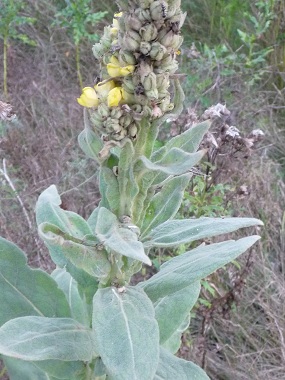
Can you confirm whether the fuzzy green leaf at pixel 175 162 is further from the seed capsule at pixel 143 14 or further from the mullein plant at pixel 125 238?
the seed capsule at pixel 143 14

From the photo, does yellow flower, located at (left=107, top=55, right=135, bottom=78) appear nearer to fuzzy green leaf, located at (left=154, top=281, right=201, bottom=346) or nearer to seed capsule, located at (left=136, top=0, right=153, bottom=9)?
seed capsule, located at (left=136, top=0, right=153, bottom=9)

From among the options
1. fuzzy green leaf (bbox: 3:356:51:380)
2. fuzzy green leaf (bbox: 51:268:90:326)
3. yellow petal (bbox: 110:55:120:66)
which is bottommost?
fuzzy green leaf (bbox: 3:356:51:380)

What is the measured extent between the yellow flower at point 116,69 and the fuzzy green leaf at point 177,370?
0.84 m

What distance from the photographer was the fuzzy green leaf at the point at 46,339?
53.2 inches

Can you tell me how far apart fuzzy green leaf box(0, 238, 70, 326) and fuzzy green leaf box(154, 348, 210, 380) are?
0.34m

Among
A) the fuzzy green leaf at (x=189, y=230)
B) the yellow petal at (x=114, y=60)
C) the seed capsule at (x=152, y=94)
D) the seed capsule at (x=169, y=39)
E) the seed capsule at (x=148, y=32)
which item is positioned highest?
the seed capsule at (x=148, y=32)

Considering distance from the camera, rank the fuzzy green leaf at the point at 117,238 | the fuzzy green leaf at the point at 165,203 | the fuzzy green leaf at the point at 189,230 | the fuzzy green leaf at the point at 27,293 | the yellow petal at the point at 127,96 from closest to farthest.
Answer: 1. the fuzzy green leaf at the point at 117,238
2. the yellow petal at the point at 127,96
3. the fuzzy green leaf at the point at 189,230
4. the fuzzy green leaf at the point at 165,203
5. the fuzzy green leaf at the point at 27,293

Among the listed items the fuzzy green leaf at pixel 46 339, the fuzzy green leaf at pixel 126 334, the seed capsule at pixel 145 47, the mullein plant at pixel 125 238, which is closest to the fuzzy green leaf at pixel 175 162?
the mullein plant at pixel 125 238

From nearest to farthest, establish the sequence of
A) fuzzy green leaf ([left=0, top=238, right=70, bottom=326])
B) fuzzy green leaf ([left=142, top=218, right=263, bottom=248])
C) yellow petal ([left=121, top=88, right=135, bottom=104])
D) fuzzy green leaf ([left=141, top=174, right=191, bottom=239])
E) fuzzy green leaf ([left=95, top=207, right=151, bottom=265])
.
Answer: fuzzy green leaf ([left=95, top=207, right=151, bottom=265]), yellow petal ([left=121, top=88, right=135, bottom=104]), fuzzy green leaf ([left=142, top=218, right=263, bottom=248]), fuzzy green leaf ([left=141, top=174, right=191, bottom=239]), fuzzy green leaf ([left=0, top=238, right=70, bottom=326])

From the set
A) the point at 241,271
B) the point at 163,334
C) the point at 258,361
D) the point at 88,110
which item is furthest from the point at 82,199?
the point at 88,110

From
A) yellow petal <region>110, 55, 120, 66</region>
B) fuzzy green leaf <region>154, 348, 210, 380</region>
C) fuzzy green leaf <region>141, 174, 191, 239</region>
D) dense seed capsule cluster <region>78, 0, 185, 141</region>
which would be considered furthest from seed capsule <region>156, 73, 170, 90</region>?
fuzzy green leaf <region>154, 348, 210, 380</region>

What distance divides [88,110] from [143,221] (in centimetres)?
36

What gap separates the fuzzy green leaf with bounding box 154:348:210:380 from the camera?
5.12 feet

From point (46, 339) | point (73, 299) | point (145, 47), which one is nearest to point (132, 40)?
point (145, 47)
